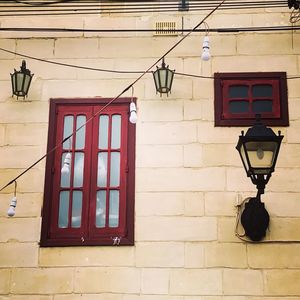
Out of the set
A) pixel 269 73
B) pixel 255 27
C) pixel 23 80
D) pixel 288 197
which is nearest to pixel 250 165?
pixel 288 197

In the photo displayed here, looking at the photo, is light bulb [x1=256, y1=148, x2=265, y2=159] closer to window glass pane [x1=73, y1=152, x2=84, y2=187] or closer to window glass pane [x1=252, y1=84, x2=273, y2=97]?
window glass pane [x1=252, y1=84, x2=273, y2=97]

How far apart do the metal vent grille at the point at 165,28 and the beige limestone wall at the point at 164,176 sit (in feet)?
0.34

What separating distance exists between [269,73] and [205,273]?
2.83 meters

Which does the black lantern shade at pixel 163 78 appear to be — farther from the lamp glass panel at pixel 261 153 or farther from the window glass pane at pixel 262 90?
the lamp glass panel at pixel 261 153

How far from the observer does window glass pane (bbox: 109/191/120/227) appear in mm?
7398

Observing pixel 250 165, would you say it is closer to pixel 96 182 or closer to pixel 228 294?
pixel 228 294

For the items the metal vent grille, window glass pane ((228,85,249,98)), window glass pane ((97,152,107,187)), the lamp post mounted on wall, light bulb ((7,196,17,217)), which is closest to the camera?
the lamp post mounted on wall

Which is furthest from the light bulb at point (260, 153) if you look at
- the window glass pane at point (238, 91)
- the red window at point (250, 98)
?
the window glass pane at point (238, 91)

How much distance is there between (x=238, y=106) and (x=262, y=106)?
0.32 m

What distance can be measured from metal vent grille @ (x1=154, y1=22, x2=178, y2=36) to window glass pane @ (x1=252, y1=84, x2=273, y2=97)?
1389mm

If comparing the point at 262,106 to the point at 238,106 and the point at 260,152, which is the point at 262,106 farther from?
the point at 260,152

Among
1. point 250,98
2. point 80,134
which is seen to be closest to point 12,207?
point 80,134

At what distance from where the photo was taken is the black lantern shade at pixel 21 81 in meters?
7.74

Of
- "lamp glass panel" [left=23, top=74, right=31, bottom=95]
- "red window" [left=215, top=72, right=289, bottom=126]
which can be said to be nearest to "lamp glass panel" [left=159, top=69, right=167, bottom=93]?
"red window" [left=215, top=72, right=289, bottom=126]
